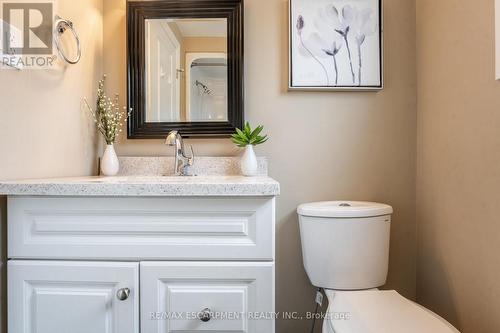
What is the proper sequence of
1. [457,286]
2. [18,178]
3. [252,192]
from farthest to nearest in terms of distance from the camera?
[457,286], [18,178], [252,192]

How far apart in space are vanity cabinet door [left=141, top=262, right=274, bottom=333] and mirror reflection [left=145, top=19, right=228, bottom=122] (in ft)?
2.53

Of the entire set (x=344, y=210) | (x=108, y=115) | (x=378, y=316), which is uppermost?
(x=108, y=115)

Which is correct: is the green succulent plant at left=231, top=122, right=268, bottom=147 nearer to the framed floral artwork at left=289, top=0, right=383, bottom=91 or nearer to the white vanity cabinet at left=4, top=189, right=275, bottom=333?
the framed floral artwork at left=289, top=0, right=383, bottom=91

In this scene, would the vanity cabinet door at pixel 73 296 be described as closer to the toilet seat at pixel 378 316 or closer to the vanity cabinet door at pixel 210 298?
the vanity cabinet door at pixel 210 298

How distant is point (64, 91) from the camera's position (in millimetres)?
1213

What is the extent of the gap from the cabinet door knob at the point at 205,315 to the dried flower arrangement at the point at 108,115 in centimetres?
88

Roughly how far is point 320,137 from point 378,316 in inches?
31.7

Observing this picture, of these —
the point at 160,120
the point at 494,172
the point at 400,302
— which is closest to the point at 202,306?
the point at 400,302

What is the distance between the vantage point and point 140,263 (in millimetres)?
901

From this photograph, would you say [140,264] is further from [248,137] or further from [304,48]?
[304,48]

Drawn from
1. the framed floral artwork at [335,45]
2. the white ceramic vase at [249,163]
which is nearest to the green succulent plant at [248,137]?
the white ceramic vase at [249,163]

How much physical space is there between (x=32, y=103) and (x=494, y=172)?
1.57m

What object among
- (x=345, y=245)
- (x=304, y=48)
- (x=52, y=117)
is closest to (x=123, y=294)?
(x=52, y=117)

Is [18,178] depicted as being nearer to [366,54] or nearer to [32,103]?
[32,103]
